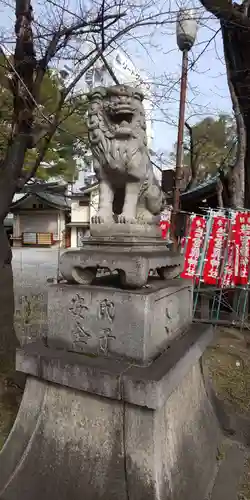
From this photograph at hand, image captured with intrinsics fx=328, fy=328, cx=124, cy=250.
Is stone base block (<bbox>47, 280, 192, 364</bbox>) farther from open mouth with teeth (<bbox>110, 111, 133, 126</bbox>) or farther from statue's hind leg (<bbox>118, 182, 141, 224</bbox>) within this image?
open mouth with teeth (<bbox>110, 111, 133, 126</bbox>)

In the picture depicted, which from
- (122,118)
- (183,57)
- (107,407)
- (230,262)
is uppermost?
(183,57)

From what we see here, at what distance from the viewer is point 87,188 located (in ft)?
79.7

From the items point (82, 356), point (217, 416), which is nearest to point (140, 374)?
point (82, 356)

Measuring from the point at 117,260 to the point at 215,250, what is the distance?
432 centimetres

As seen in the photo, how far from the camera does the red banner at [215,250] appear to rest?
611 centimetres

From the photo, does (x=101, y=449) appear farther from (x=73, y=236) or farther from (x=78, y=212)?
(x=73, y=236)

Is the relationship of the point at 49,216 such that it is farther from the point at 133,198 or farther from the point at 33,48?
the point at 133,198

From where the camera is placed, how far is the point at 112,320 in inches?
89.9

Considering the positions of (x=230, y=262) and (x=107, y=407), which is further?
(x=230, y=262)

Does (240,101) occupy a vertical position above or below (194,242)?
above

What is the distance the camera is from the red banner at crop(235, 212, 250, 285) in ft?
19.4

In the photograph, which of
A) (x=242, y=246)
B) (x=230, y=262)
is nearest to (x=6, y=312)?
(x=230, y=262)

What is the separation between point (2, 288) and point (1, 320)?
1.31 feet

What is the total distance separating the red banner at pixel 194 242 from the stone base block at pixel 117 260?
369cm
